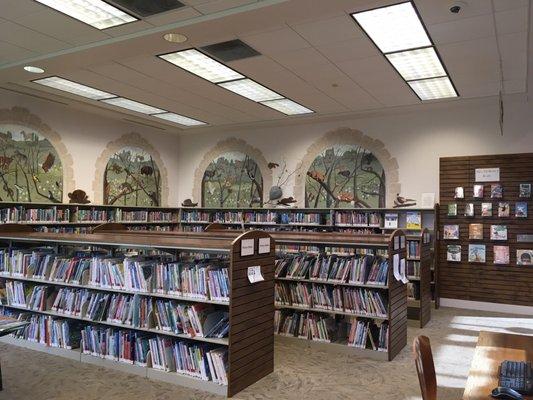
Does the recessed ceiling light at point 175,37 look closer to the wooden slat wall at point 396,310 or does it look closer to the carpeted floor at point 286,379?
the wooden slat wall at point 396,310

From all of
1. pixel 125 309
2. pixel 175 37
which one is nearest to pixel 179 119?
pixel 175 37

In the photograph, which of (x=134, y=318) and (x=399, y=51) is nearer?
(x=134, y=318)

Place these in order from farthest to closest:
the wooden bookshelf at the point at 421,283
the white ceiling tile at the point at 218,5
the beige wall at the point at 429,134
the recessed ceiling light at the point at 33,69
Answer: the beige wall at the point at 429,134, the wooden bookshelf at the point at 421,283, the recessed ceiling light at the point at 33,69, the white ceiling tile at the point at 218,5

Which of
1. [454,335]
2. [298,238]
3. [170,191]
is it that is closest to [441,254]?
[454,335]

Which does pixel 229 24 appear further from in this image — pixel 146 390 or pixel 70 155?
pixel 70 155

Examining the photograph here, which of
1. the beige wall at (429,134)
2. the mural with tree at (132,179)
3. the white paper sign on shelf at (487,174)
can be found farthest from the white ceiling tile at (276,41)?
the mural with tree at (132,179)

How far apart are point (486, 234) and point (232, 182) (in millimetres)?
5356

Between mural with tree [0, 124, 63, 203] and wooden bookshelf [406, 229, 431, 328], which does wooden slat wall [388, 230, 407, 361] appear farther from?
mural with tree [0, 124, 63, 203]

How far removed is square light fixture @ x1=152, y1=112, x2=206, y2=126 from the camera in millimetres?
8991

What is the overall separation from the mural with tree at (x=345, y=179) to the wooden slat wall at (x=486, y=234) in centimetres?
123

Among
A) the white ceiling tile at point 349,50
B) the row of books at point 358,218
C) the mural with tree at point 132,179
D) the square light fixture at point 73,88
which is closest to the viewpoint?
the white ceiling tile at point 349,50

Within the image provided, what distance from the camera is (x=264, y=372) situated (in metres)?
4.23

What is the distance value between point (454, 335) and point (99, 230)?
535 cm

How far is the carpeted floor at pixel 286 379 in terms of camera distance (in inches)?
152
